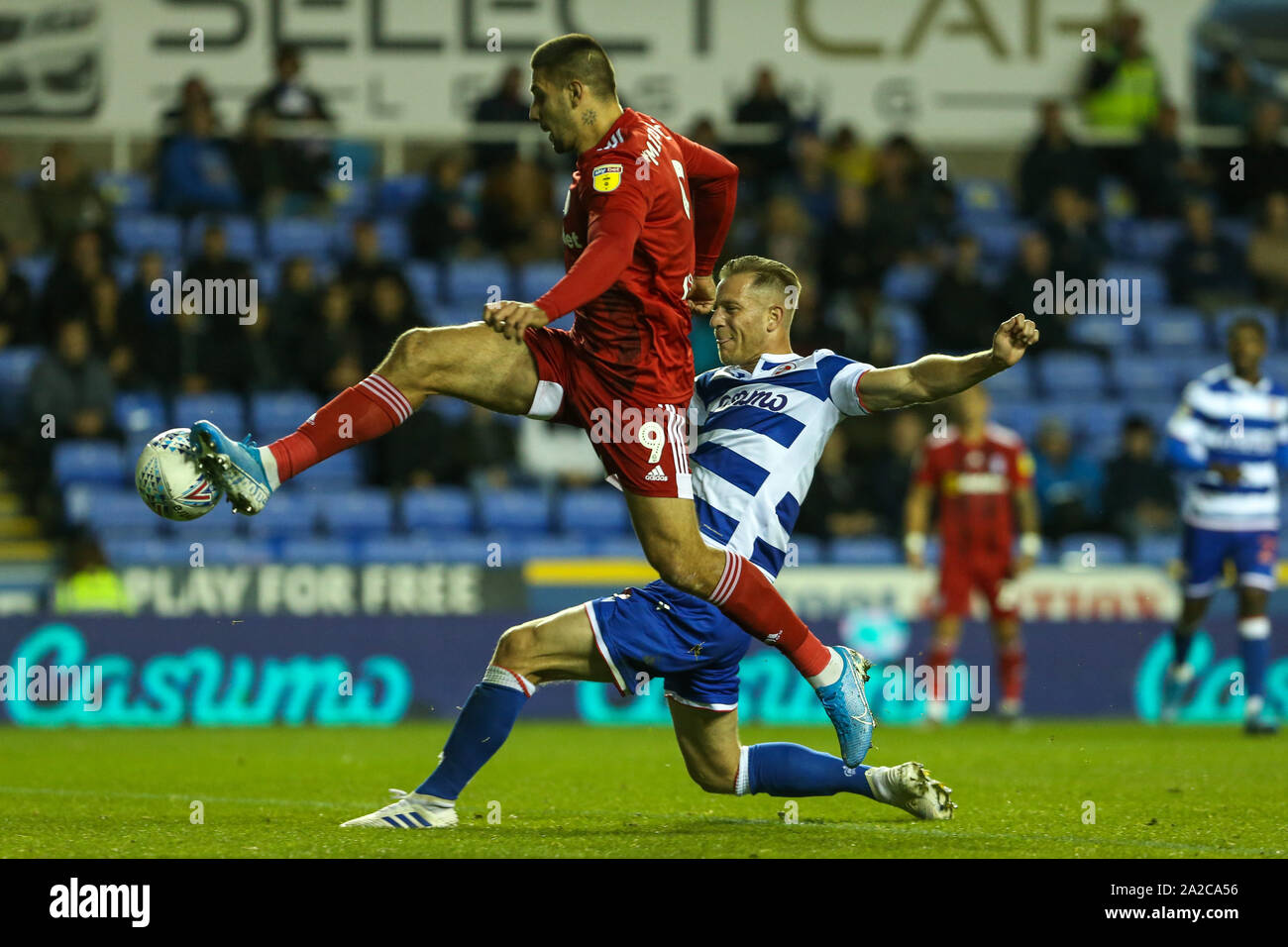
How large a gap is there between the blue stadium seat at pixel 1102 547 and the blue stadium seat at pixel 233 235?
22.3 ft

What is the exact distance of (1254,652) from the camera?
11062 millimetres

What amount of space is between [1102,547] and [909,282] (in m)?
3.50

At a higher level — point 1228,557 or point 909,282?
point 909,282

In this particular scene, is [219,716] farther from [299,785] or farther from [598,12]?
[598,12]

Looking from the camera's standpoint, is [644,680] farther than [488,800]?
No

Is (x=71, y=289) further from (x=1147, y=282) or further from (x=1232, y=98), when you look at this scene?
(x=1232, y=98)

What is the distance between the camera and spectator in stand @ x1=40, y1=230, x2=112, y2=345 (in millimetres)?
13648

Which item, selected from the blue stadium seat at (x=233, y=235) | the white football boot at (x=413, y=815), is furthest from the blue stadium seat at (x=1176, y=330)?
the white football boot at (x=413, y=815)

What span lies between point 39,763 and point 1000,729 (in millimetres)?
6084

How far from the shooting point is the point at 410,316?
13.8 meters

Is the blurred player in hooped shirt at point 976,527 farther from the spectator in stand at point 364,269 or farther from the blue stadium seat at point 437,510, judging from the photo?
the spectator in stand at point 364,269

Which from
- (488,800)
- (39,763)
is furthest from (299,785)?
(39,763)

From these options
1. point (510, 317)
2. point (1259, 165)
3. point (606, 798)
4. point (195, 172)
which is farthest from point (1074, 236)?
point (510, 317)
